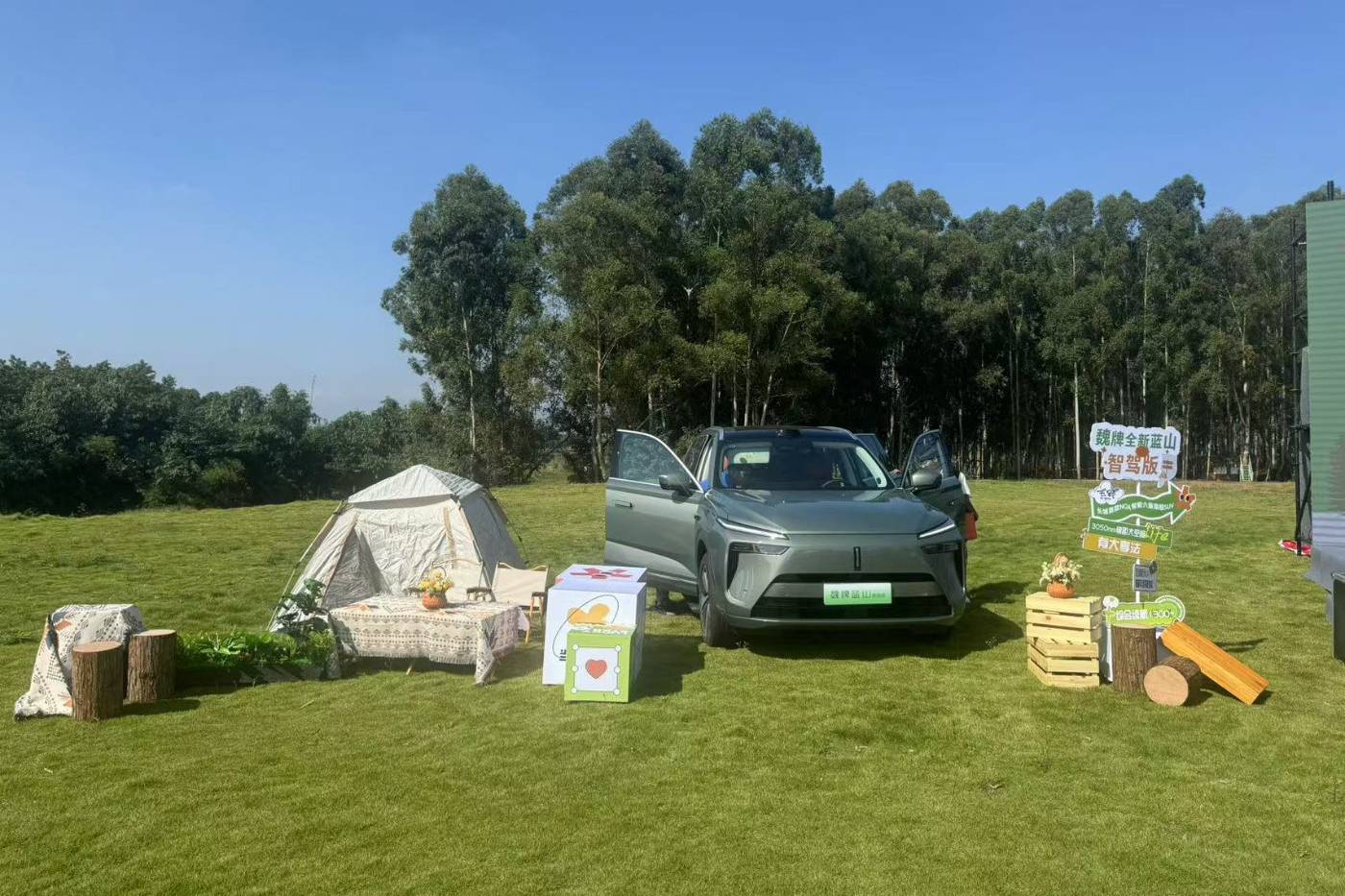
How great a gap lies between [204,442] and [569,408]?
1911 cm

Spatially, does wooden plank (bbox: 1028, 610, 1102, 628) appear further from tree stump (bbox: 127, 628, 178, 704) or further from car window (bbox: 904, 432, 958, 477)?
tree stump (bbox: 127, 628, 178, 704)

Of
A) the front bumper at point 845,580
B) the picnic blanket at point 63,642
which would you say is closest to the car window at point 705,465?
the front bumper at point 845,580

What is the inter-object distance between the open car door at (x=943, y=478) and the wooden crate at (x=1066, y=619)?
2294mm

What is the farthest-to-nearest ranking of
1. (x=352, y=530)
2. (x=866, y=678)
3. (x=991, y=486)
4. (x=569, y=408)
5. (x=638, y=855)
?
1. (x=569, y=408)
2. (x=991, y=486)
3. (x=352, y=530)
4. (x=866, y=678)
5. (x=638, y=855)

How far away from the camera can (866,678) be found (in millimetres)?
6328

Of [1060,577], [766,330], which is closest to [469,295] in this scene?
[766,330]

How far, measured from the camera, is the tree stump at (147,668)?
20.0 feet

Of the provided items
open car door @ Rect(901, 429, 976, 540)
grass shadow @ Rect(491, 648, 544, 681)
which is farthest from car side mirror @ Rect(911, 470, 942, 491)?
grass shadow @ Rect(491, 648, 544, 681)

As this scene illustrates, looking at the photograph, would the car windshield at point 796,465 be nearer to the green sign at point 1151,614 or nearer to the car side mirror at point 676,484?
the car side mirror at point 676,484

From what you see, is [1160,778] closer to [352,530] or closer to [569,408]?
[352,530]

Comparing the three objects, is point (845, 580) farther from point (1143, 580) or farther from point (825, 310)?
point (825, 310)

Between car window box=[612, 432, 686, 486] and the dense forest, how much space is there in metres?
20.8

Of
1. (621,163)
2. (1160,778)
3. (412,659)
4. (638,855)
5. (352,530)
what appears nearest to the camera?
(638,855)

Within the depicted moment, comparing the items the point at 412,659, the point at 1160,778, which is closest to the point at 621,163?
the point at 412,659
